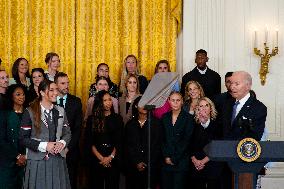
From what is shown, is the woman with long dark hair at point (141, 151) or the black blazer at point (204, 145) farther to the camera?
the woman with long dark hair at point (141, 151)

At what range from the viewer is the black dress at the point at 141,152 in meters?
6.28

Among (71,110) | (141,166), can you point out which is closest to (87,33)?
(71,110)

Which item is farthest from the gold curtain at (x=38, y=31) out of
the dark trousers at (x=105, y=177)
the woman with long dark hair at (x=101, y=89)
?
the dark trousers at (x=105, y=177)

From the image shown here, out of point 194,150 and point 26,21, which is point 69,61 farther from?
point 194,150

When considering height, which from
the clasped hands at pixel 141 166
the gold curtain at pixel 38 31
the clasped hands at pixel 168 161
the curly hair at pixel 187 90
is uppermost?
the gold curtain at pixel 38 31

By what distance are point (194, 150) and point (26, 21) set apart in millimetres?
3328

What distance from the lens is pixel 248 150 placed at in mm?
3842

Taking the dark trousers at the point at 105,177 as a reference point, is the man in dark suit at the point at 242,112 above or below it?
above

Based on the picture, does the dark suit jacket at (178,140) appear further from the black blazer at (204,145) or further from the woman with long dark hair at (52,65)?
the woman with long dark hair at (52,65)

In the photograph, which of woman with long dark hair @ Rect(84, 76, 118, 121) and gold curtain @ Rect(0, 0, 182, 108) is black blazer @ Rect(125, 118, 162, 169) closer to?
woman with long dark hair @ Rect(84, 76, 118, 121)

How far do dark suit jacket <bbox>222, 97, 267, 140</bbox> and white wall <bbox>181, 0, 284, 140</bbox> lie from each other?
9.95 ft

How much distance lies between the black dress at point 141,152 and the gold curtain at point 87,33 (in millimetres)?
1808

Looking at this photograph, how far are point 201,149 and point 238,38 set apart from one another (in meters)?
2.27

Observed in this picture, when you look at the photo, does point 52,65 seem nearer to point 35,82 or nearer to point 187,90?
point 35,82
